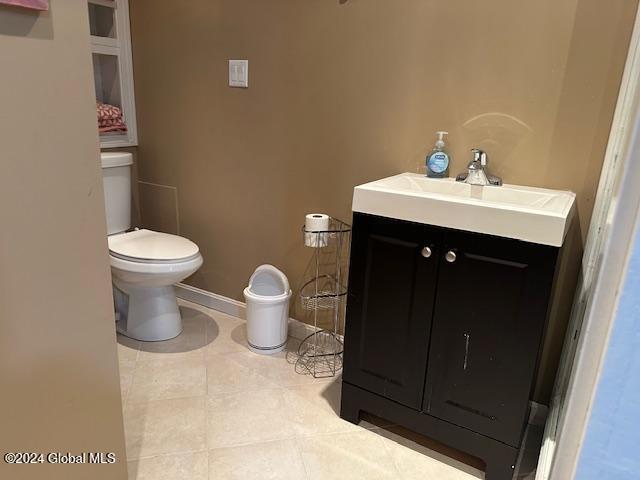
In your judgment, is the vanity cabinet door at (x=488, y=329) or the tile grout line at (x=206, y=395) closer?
the vanity cabinet door at (x=488, y=329)

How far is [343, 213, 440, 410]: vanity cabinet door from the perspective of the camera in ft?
4.79

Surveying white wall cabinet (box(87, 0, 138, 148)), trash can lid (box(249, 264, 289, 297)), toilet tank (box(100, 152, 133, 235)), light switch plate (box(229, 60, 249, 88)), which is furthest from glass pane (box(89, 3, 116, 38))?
trash can lid (box(249, 264, 289, 297))

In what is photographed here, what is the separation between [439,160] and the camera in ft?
5.65

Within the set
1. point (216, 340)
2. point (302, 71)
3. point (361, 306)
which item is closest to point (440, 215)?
point (361, 306)

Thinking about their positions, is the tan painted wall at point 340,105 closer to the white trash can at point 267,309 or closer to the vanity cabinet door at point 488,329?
the white trash can at point 267,309

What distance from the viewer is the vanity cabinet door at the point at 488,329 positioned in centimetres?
131

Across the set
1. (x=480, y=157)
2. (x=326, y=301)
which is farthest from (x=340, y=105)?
(x=326, y=301)

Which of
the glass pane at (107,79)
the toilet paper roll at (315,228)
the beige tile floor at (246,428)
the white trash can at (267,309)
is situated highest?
the glass pane at (107,79)

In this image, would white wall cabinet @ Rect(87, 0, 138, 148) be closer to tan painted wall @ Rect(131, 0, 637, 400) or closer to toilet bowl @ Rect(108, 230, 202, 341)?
tan painted wall @ Rect(131, 0, 637, 400)

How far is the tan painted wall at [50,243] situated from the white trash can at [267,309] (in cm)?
103

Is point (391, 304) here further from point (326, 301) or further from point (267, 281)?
point (267, 281)

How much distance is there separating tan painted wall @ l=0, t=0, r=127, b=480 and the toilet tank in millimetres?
1334

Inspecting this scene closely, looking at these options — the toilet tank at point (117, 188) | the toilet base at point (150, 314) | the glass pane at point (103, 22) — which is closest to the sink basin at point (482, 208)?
the toilet base at point (150, 314)

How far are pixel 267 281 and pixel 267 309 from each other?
0.18 m
